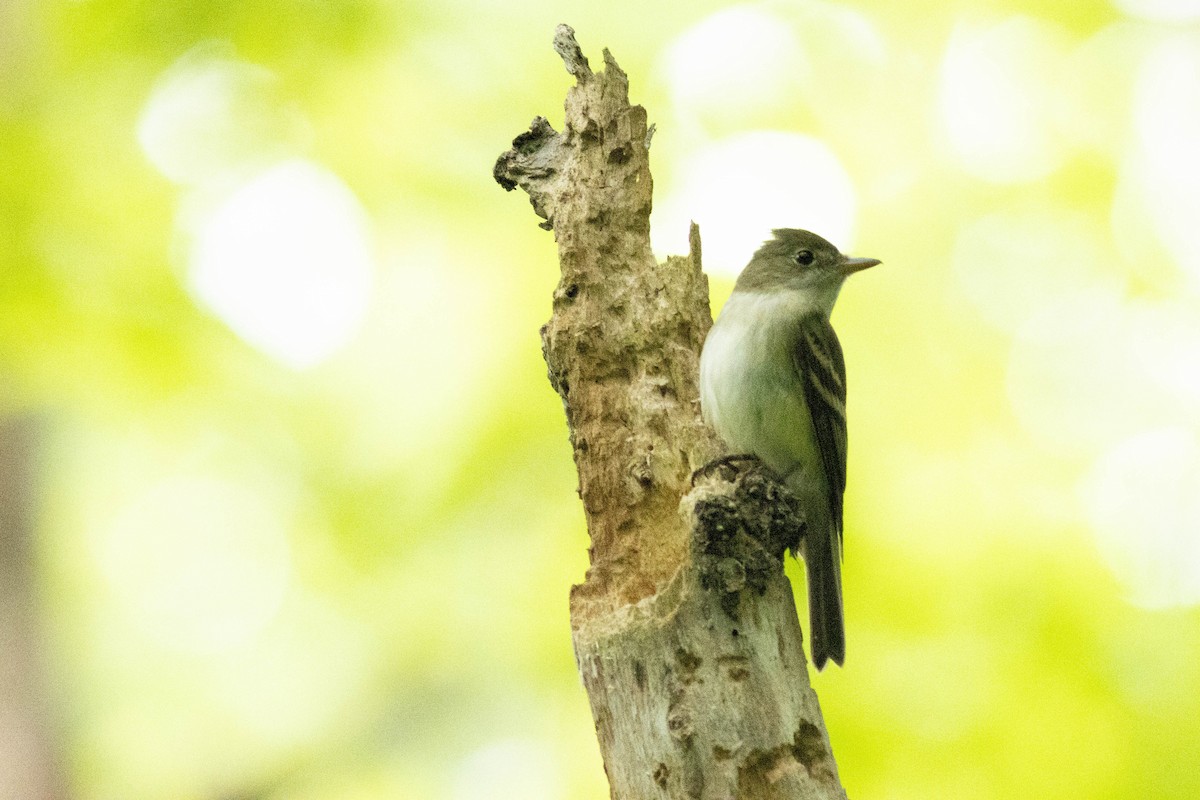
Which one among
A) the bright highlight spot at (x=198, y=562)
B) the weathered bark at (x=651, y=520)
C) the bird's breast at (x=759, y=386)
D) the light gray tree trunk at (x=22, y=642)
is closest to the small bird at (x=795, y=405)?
the bird's breast at (x=759, y=386)

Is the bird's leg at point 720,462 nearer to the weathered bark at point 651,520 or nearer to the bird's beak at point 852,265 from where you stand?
the weathered bark at point 651,520

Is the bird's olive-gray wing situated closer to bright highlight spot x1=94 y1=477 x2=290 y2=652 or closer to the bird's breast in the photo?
the bird's breast

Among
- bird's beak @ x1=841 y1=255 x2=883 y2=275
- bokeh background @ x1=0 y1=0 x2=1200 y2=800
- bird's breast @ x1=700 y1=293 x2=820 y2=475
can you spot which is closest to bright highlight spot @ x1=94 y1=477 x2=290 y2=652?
bokeh background @ x1=0 y1=0 x2=1200 y2=800

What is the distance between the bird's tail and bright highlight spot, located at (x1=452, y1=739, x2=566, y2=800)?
218cm

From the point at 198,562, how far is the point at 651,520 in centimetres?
462

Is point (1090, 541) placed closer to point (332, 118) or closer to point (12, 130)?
point (332, 118)

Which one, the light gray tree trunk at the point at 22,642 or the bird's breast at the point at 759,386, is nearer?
the bird's breast at the point at 759,386

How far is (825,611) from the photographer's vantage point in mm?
4770

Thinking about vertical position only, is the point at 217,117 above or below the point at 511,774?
above

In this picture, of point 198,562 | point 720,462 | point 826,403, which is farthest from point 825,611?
point 198,562

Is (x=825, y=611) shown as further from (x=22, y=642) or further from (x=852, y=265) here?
(x=22, y=642)

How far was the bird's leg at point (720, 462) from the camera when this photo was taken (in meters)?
3.87

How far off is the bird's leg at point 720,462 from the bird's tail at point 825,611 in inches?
20.2

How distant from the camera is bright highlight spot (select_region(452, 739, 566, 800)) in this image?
627cm
